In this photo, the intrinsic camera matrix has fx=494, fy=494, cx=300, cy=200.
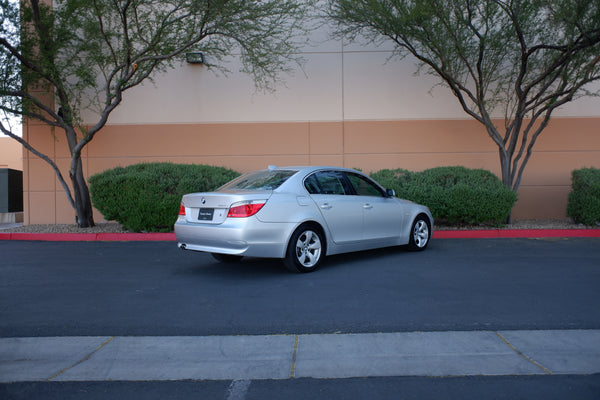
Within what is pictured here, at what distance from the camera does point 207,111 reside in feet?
45.0

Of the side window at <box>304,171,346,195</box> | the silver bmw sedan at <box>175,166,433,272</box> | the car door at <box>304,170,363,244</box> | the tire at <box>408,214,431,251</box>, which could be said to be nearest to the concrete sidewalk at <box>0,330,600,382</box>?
the silver bmw sedan at <box>175,166,433,272</box>

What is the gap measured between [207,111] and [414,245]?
7534mm

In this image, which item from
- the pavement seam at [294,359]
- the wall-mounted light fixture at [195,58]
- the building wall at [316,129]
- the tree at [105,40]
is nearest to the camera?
the pavement seam at [294,359]

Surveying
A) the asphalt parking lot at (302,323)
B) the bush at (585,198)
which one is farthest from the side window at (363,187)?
the bush at (585,198)

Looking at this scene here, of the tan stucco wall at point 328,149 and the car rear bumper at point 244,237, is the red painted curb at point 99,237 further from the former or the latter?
the car rear bumper at point 244,237

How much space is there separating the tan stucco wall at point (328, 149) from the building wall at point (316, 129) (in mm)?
27

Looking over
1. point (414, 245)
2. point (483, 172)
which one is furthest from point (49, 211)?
point (483, 172)

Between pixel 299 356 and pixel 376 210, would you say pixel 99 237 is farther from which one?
pixel 299 356

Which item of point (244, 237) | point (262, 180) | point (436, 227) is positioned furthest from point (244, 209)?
point (436, 227)

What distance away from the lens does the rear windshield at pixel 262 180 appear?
7.07m

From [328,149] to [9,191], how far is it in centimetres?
968

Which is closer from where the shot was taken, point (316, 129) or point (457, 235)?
point (457, 235)

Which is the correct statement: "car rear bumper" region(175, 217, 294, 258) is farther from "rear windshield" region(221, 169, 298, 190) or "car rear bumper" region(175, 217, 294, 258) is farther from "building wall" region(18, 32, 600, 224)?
"building wall" region(18, 32, 600, 224)

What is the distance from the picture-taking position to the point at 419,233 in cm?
884
